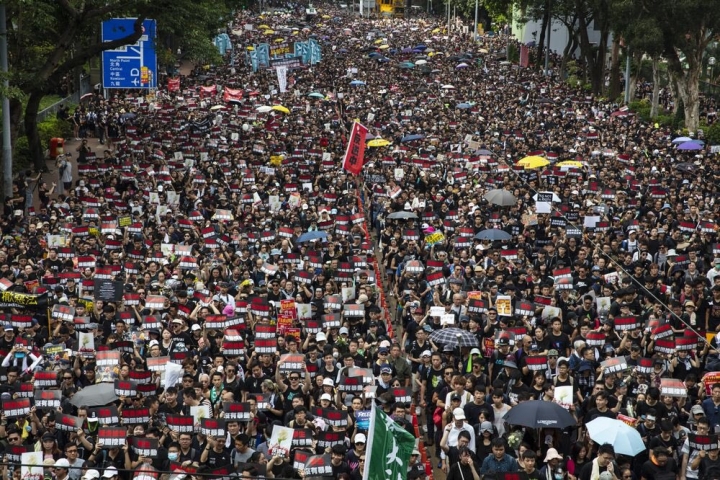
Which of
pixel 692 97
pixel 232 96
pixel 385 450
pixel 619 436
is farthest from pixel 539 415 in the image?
pixel 232 96

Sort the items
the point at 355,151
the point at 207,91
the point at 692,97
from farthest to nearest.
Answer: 1. the point at 207,91
2. the point at 692,97
3. the point at 355,151

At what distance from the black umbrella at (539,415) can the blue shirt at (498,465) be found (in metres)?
0.73

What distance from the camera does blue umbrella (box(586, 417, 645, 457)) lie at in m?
11.3

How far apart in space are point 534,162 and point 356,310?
46.5ft

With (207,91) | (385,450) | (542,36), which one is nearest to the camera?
(385,450)

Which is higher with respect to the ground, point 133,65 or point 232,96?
point 133,65

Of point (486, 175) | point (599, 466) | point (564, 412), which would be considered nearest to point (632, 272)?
point (564, 412)

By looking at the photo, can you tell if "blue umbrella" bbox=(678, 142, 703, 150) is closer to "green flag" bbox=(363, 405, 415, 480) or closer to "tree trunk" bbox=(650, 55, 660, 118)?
"tree trunk" bbox=(650, 55, 660, 118)

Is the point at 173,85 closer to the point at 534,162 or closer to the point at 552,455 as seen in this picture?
the point at 534,162

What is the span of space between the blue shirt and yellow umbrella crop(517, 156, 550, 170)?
18434 millimetres

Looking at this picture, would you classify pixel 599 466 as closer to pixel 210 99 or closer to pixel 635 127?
pixel 635 127

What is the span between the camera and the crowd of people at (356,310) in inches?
470

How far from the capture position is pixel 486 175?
94.5 feet

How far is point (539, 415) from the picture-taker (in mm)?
12023
